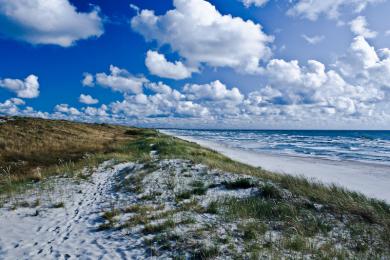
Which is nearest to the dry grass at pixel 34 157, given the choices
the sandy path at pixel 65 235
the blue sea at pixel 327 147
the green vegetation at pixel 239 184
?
the sandy path at pixel 65 235

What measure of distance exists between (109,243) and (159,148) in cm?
2160

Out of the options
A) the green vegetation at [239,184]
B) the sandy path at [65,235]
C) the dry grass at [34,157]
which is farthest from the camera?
the dry grass at [34,157]

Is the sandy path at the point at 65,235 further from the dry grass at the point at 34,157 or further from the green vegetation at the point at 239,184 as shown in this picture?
the green vegetation at the point at 239,184

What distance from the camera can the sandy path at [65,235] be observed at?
720 cm

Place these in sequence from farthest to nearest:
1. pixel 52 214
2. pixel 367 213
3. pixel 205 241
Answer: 1. pixel 52 214
2. pixel 367 213
3. pixel 205 241

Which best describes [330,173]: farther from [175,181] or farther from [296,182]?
[175,181]

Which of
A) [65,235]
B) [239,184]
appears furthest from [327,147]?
[65,235]

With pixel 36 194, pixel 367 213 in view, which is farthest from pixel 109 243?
pixel 367 213

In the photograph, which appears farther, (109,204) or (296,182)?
(296,182)

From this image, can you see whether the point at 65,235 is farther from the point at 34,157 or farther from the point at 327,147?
the point at 327,147

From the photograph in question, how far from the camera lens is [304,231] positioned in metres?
8.31

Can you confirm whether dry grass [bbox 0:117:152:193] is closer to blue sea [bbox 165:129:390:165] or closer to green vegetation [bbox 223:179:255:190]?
green vegetation [bbox 223:179:255:190]

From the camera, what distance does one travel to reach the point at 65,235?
8.39 m

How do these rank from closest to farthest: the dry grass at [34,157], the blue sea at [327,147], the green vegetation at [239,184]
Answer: the green vegetation at [239,184], the dry grass at [34,157], the blue sea at [327,147]
